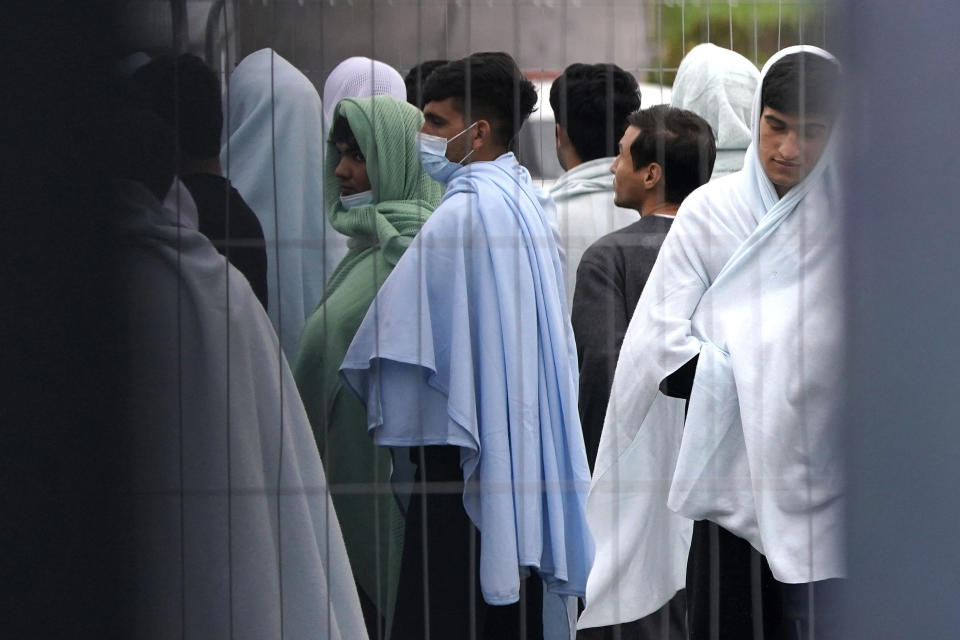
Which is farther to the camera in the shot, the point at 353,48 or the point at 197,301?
the point at 353,48

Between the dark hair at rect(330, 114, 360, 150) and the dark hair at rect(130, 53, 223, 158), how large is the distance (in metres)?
0.18

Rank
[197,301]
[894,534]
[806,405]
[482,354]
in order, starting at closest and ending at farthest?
[894,534] → [197,301] → [806,405] → [482,354]

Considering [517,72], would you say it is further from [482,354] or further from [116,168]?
[116,168]

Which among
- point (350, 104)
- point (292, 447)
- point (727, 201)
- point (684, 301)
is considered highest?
point (350, 104)

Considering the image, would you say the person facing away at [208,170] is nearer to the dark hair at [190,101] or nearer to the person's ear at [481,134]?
the dark hair at [190,101]

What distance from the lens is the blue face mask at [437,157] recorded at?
1910 mm

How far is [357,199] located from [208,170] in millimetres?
241

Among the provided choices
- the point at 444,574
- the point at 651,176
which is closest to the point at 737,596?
the point at 444,574

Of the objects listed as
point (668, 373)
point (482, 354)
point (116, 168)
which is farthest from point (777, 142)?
point (116, 168)

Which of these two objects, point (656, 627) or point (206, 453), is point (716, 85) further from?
point (206, 453)

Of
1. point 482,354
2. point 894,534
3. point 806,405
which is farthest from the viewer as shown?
point 482,354

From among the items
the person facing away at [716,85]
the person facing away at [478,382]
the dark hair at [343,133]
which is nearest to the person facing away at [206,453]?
the person facing away at [478,382]

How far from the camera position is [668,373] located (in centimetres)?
201

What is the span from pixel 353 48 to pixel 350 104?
82 millimetres
